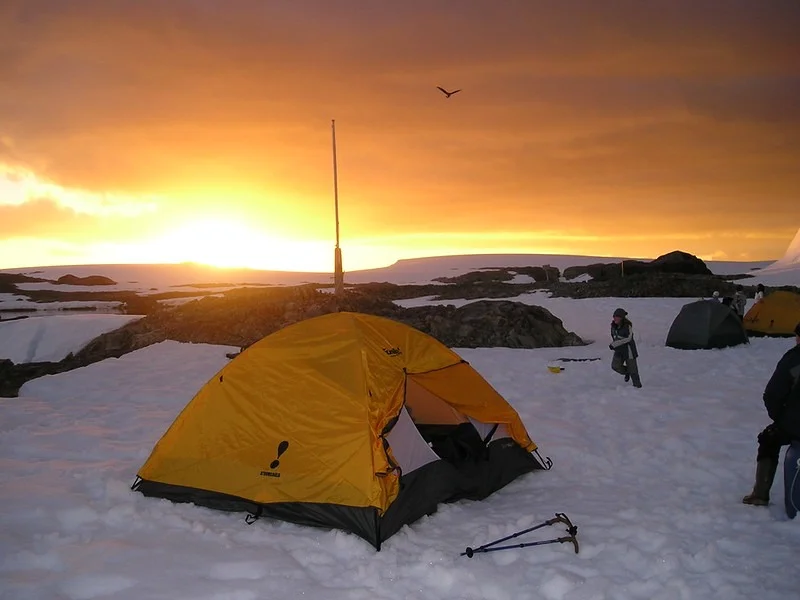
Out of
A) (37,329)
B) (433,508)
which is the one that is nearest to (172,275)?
(37,329)

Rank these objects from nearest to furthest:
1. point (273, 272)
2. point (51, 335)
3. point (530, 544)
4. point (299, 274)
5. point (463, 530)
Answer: point (530, 544)
point (463, 530)
point (51, 335)
point (273, 272)
point (299, 274)

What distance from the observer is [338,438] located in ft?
22.6

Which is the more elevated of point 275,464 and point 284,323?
point 284,323

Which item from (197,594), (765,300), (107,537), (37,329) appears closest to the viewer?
(197,594)

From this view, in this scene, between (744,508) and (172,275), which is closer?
(744,508)

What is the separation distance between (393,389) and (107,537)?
3570 millimetres

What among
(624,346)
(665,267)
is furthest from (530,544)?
(665,267)

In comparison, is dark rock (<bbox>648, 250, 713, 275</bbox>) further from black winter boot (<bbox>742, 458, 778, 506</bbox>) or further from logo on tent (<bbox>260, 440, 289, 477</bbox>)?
logo on tent (<bbox>260, 440, 289, 477</bbox>)

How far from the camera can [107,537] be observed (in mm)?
6457

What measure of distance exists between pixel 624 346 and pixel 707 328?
687 cm

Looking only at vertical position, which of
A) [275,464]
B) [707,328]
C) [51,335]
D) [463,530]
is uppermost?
[707,328]

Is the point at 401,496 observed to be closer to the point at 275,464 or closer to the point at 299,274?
the point at 275,464

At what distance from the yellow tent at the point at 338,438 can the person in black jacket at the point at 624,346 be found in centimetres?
623

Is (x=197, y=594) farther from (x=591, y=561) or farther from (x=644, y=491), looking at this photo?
(x=644, y=491)
